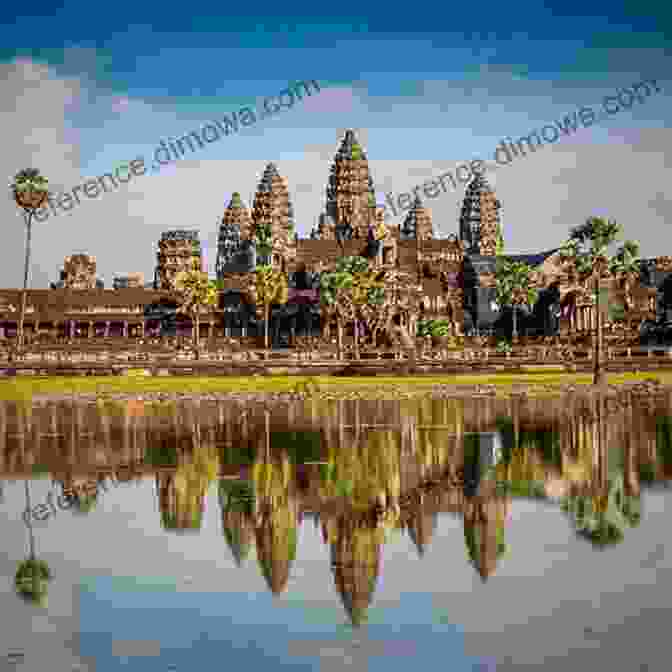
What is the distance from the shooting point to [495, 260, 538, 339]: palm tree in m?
132

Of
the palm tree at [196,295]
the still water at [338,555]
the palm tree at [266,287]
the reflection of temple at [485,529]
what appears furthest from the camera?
the palm tree at [196,295]

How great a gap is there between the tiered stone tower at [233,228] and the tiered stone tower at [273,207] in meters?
13.6

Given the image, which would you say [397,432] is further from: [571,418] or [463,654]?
[463,654]

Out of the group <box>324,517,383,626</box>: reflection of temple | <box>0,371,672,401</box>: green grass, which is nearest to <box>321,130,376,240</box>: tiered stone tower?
<box>0,371,672,401</box>: green grass

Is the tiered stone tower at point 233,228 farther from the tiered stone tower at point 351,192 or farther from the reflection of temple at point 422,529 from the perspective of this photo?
the reflection of temple at point 422,529

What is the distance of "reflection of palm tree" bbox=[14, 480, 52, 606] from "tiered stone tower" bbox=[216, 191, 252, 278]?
166 m

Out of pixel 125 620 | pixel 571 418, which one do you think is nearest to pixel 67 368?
pixel 571 418

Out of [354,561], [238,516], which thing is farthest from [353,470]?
[354,561]

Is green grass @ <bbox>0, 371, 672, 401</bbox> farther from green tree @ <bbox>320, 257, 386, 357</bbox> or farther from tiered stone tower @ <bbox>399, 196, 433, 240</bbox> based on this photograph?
tiered stone tower @ <bbox>399, 196, 433, 240</bbox>

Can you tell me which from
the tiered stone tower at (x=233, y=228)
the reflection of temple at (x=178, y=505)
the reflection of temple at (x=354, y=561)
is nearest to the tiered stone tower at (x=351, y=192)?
the tiered stone tower at (x=233, y=228)

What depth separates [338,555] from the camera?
17.3 meters

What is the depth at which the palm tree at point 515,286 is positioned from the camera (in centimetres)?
13250

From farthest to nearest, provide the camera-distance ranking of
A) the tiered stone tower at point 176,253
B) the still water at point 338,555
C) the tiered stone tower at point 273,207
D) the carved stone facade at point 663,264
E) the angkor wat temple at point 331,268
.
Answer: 1. the tiered stone tower at point 176,253
2. the tiered stone tower at point 273,207
3. the carved stone facade at point 663,264
4. the angkor wat temple at point 331,268
5. the still water at point 338,555

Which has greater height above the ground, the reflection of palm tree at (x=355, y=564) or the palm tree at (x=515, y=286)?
the palm tree at (x=515, y=286)
